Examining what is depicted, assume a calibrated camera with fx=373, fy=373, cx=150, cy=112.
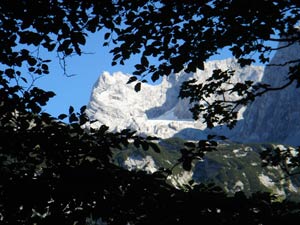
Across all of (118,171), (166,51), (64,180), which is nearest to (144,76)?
(166,51)

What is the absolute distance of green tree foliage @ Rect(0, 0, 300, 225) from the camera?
541 centimetres

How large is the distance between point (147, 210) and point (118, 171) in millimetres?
841

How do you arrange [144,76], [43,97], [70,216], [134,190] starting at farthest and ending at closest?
[144,76]
[43,97]
[134,190]
[70,216]

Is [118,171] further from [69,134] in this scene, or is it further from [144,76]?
[144,76]

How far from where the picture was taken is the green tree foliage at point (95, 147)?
5.41 metres

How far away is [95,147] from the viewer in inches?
257

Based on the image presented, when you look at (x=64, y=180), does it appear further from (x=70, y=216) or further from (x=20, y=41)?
(x=20, y=41)

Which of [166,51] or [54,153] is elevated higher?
[166,51]

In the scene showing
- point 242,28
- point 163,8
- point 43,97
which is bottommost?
point 43,97

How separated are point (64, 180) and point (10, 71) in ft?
10.1

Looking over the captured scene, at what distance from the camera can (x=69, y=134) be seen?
671 centimetres

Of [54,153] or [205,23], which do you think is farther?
[205,23]

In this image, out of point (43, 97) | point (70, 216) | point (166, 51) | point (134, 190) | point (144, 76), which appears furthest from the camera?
point (144, 76)

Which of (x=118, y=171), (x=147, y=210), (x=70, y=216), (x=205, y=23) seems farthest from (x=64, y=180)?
(x=205, y=23)
